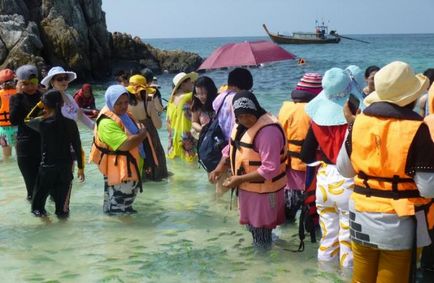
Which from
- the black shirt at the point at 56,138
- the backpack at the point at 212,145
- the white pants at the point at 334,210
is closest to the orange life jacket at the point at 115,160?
the black shirt at the point at 56,138

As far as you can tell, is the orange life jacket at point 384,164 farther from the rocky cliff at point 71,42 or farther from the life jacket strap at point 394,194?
the rocky cliff at point 71,42

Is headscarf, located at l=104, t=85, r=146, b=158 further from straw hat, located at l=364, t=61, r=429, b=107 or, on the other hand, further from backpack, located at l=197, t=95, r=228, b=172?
straw hat, located at l=364, t=61, r=429, b=107

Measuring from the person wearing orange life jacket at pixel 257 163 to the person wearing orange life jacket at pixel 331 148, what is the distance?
0.31m

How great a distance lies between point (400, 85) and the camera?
124 inches

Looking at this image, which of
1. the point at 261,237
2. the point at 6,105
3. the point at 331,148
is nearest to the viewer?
the point at 331,148

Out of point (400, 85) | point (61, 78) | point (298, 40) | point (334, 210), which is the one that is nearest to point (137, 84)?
point (61, 78)

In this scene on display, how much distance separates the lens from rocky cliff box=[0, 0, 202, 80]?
91.7ft

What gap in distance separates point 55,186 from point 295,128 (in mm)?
2822

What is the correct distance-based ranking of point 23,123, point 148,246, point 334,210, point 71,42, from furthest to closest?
point 71,42
point 23,123
point 148,246
point 334,210

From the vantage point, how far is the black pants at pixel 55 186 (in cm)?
611

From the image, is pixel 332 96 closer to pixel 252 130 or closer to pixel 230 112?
pixel 252 130

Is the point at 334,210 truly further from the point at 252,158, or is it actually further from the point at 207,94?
the point at 207,94

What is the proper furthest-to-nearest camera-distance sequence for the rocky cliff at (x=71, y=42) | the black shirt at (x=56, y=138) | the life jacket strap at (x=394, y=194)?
the rocky cliff at (x=71, y=42) < the black shirt at (x=56, y=138) < the life jacket strap at (x=394, y=194)

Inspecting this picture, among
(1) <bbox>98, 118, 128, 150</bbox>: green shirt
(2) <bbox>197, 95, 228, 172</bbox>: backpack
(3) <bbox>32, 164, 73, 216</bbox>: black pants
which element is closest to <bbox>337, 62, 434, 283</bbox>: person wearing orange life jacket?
(2) <bbox>197, 95, 228, 172</bbox>: backpack
